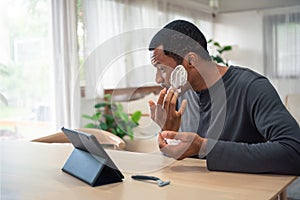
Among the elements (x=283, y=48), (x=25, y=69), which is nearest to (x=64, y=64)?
(x=25, y=69)

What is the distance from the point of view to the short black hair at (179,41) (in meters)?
1.13

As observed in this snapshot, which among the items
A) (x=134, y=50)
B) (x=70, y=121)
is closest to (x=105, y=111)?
(x=70, y=121)

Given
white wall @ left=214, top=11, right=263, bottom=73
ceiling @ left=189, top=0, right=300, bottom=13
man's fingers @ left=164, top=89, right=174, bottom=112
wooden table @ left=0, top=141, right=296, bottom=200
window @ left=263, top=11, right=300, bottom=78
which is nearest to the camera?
wooden table @ left=0, top=141, right=296, bottom=200

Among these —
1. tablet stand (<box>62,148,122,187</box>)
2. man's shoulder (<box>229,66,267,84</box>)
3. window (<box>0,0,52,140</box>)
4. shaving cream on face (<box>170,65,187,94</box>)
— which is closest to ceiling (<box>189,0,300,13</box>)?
→ window (<box>0,0,52,140</box>)

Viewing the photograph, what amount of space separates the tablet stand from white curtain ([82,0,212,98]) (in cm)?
25

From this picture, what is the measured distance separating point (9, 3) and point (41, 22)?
0.35 m

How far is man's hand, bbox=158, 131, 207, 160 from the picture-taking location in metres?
1.05

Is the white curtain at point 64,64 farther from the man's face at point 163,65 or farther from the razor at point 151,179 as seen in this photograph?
the razor at point 151,179

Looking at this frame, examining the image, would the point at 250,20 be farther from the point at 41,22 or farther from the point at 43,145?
the point at 43,145

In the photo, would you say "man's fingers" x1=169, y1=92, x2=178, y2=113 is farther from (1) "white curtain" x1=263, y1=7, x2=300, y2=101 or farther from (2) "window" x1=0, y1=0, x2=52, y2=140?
(1) "white curtain" x1=263, y1=7, x2=300, y2=101

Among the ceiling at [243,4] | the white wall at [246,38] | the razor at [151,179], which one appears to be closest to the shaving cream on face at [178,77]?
the razor at [151,179]

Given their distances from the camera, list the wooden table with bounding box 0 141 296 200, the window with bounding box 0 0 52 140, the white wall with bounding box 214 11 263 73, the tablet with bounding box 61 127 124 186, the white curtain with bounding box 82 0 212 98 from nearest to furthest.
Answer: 1. the wooden table with bounding box 0 141 296 200
2. the tablet with bounding box 61 127 124 186
3. the white curtain with bounding box 82 0 212 98
4. the window with bounding box 0 0 52 140
5. the white wall with bounding box 214 11 263 73

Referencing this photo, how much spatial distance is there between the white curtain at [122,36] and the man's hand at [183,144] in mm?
220

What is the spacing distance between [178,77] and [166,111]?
→ 0.11m
